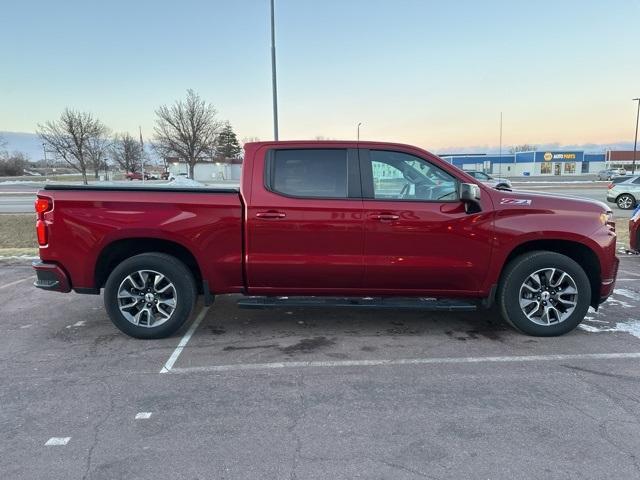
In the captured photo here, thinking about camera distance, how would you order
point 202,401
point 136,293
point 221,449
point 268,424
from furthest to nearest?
point 136,293, point 202,401, point 268,424, point 221,449

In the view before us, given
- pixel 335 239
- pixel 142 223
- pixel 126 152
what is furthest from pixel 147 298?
pixel 126 152

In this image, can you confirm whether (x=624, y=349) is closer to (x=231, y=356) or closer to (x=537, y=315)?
(x=537, y=315)

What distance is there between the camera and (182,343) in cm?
454

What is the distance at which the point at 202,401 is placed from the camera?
11.1 ft

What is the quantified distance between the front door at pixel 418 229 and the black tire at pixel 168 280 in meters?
1.79

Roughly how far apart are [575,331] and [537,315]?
556 mm

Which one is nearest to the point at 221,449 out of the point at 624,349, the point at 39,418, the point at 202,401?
the point at 202,401

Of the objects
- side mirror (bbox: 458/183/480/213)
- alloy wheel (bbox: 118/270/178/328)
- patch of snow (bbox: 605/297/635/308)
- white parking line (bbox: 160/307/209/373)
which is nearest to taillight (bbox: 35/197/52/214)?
alloy wheel (bbox: 118/270/178/328)

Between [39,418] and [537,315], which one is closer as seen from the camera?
[39,418]

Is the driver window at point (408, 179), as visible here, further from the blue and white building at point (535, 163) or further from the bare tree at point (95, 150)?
the blue and white building at point (535, 163)

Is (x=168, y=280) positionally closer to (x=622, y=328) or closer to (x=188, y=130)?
(x=622, y=328)

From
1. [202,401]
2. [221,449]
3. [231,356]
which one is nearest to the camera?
[221,449]

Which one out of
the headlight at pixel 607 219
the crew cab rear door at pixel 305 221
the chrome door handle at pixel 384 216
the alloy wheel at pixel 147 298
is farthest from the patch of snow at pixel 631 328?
the alloy wheel at pixel 147 298

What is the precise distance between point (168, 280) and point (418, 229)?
249cm
